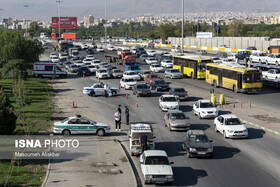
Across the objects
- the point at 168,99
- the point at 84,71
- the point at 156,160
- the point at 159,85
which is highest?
the point at 84,71

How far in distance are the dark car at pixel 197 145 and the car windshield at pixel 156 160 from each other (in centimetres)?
326

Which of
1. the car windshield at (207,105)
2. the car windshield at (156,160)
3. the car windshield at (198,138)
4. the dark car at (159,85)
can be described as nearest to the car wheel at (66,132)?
the car windshield at (198,138)

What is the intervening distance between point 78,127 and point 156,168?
387 inches

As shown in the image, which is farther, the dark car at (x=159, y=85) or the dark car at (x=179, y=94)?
the dark car at (x=159, y=85)

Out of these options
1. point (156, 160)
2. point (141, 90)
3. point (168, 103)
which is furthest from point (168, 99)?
point (156, 160)

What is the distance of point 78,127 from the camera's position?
91.4ft

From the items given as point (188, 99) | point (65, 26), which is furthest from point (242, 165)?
point (65, 26)

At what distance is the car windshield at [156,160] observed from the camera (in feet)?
65.1

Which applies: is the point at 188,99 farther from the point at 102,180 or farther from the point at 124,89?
the point at 102,180

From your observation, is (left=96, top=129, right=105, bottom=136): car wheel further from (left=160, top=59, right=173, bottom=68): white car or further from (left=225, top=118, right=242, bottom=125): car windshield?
(left=160, top=59, right=173, bottom=68): white car

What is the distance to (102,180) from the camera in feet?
63.3

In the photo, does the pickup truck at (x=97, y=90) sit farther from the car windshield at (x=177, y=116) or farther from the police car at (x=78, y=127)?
the police car at (x=78, y=127)

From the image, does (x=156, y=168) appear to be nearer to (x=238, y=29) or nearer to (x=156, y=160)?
(x=156, y=160)

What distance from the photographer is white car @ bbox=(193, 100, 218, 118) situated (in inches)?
1302
